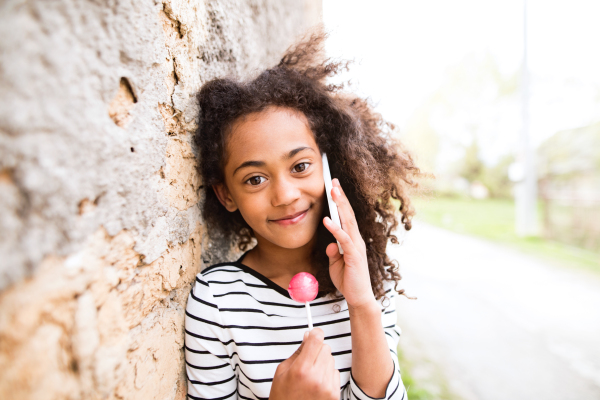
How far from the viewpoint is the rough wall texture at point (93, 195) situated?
0.62 meters

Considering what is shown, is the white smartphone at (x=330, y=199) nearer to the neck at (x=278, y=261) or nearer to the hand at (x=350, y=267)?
the hand at (x=350, y=267)

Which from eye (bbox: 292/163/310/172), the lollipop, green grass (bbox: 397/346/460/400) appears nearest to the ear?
eye (bbox: 292/163/310/172)

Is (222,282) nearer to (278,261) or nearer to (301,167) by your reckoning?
(278,261)

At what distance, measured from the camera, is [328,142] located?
1603mm

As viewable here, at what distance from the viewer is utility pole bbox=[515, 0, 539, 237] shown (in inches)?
310

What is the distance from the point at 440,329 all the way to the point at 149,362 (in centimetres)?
364

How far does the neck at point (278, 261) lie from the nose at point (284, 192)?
29cm

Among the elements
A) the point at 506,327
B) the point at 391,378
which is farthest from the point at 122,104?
the point at 506,327

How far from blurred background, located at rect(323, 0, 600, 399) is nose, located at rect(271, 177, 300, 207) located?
729mm

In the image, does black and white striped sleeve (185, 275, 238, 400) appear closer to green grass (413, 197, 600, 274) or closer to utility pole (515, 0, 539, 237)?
green grass (413, 197, 600, 274)

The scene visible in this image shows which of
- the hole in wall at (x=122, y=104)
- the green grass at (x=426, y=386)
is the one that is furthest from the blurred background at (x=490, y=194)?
the hole in wall at (x=122, y=104)

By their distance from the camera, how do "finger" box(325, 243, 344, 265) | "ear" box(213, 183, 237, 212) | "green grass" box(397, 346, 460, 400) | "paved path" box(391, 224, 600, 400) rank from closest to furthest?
"finger" box(325, 243, 344, 265) < "ear" box(213, 183, 237, 212) < "green grass" box(397, 346, 460, 400) < "paved path" box(391, 224, 600, 400)

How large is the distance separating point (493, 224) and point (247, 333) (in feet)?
34.3

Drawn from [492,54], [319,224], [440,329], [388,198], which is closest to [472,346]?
[440,329]
